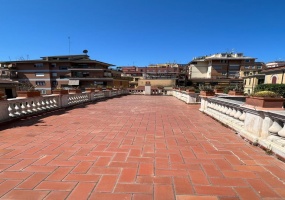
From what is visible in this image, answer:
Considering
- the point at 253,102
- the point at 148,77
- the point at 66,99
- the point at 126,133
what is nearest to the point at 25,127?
A: the point at 126,133

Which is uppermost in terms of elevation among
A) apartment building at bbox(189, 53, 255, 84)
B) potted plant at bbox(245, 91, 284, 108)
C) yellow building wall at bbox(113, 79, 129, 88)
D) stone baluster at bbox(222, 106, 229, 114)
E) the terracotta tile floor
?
apartment building at bbox(189, 53, 255, 84)

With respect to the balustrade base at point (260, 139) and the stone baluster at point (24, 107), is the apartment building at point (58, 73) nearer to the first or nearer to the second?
the stone baluster at point (24, 107)

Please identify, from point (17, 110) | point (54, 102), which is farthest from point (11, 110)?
point (54, 102)

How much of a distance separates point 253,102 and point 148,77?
168 feet

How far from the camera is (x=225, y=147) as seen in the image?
11.8 ft

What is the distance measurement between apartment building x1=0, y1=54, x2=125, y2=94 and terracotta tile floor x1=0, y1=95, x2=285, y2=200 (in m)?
42.6

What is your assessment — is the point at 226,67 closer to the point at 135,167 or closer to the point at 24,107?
the point at 24,107

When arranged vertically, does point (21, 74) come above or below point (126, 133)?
above

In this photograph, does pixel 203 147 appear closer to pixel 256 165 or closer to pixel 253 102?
pixel 256 165

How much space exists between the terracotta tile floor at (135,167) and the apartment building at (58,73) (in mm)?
42591

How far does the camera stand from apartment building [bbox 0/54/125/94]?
45312mm

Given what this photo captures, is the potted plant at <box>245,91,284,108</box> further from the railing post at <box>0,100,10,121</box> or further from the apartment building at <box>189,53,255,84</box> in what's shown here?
the apartment building at <box>189,53,255,84</box>

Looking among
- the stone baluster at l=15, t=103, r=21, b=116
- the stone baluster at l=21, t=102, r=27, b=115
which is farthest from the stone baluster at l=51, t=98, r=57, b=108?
the stone baluster at l=15, t=103, r=21, b=116

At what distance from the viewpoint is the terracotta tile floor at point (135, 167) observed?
83.2 inches
